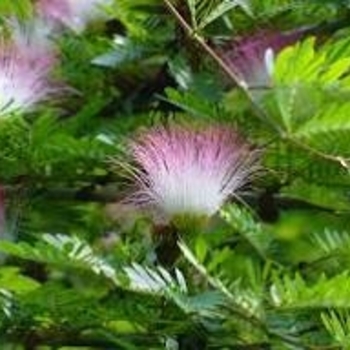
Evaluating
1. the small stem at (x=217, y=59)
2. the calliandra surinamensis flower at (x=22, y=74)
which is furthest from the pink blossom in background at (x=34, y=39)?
the small stem at (x=217, y=59)

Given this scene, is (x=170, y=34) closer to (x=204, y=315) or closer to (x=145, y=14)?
(x=145, y=14)

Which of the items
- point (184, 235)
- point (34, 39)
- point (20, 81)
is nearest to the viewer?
point (184, 235)

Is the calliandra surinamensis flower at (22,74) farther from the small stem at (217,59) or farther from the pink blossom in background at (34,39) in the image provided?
the small stem at (217,59)

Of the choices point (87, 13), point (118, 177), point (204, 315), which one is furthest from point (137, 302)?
point (87, 13)

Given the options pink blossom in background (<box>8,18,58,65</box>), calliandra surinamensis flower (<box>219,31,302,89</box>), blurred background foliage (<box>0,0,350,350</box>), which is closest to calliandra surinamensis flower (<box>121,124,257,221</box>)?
blurred background foliage (<box>0,0,350,350</box>)

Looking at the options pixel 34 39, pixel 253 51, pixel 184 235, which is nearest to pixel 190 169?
pixel 184 235

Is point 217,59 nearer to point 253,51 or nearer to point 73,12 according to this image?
point 253,51
